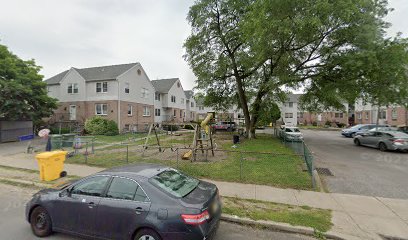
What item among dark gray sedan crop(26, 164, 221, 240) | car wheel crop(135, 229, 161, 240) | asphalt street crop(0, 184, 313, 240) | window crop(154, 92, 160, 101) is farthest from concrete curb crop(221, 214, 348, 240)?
window crop(154, 92, 160, 101)

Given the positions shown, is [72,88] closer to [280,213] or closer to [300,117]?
[280,213]

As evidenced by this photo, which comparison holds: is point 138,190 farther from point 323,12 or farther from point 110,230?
point 323,12

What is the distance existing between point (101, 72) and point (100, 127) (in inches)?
336

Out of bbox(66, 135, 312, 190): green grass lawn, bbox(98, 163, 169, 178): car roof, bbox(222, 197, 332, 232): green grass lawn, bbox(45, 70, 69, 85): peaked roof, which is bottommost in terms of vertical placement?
bbox(222, 197, 332, 232): green grass lawn

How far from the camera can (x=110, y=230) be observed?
400 cm

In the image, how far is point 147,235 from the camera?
12.3 feet

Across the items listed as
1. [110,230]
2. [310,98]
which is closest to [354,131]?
[310,98]

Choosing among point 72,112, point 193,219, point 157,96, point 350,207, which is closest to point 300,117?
point 157,96

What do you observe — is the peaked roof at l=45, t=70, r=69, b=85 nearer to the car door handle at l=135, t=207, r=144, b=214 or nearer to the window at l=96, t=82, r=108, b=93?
the window at l=96, t=82, r=108, b=93

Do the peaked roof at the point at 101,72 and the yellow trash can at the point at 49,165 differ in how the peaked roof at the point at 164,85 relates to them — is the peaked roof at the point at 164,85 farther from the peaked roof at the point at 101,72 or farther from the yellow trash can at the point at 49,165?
the yellow trash can at the point at 49,165

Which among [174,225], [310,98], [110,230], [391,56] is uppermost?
[391,56]

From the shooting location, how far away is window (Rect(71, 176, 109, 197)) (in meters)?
4.29

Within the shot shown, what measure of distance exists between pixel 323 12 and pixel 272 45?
375 centimetres

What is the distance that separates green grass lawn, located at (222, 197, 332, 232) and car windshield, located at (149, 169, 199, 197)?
5.58ft
